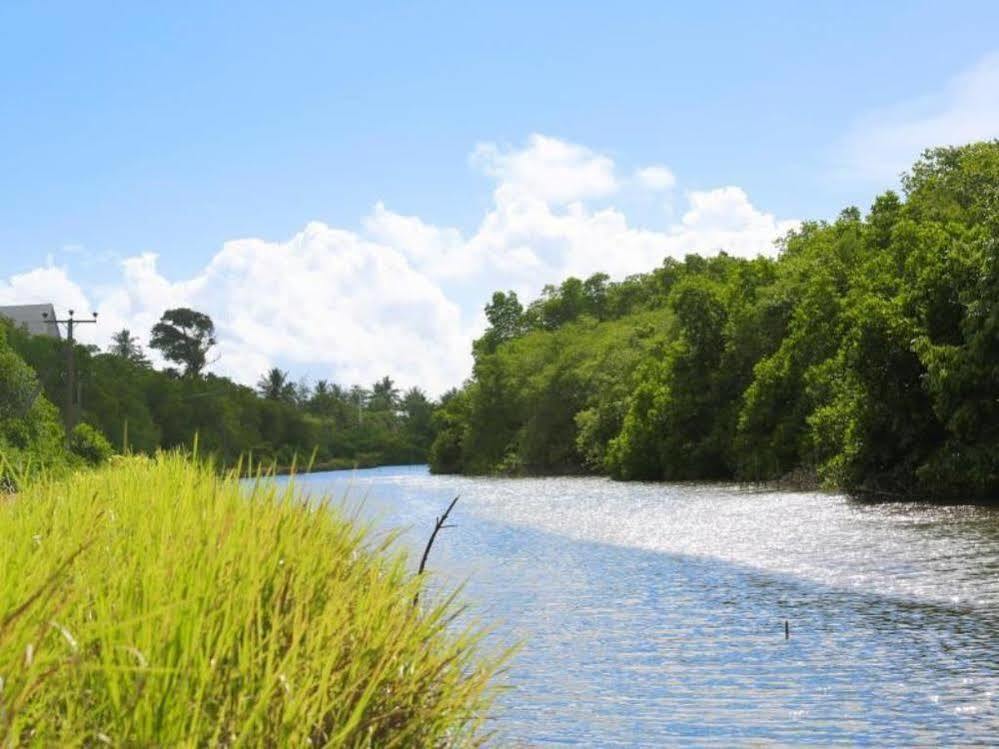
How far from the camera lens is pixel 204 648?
5.07 metres

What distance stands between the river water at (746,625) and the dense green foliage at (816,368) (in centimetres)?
578

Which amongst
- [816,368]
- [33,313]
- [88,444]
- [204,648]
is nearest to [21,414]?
[88,444]

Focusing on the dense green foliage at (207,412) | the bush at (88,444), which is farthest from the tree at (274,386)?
the bush at (88,444)

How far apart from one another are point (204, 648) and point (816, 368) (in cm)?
4825

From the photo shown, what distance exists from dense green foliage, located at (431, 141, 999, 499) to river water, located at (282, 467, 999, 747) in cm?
578

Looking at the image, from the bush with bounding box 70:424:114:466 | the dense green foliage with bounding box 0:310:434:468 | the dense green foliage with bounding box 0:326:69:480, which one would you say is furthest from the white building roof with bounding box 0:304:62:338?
the dense green foliage with bounding box 0:326:69:480

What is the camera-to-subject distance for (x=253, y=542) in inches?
229

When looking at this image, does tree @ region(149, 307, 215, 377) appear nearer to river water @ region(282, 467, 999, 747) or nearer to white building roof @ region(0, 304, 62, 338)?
white building roof @ region(0, 304, 62, 338)

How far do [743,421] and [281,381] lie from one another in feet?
426

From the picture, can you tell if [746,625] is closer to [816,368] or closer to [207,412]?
[816,368]

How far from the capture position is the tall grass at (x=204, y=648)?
14.4 ft

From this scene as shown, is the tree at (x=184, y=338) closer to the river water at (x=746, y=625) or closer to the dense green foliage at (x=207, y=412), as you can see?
the dense green foliage at (x=207, y=412)

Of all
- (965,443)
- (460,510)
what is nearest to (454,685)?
(965,443)

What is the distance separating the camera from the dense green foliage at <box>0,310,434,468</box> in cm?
9144
